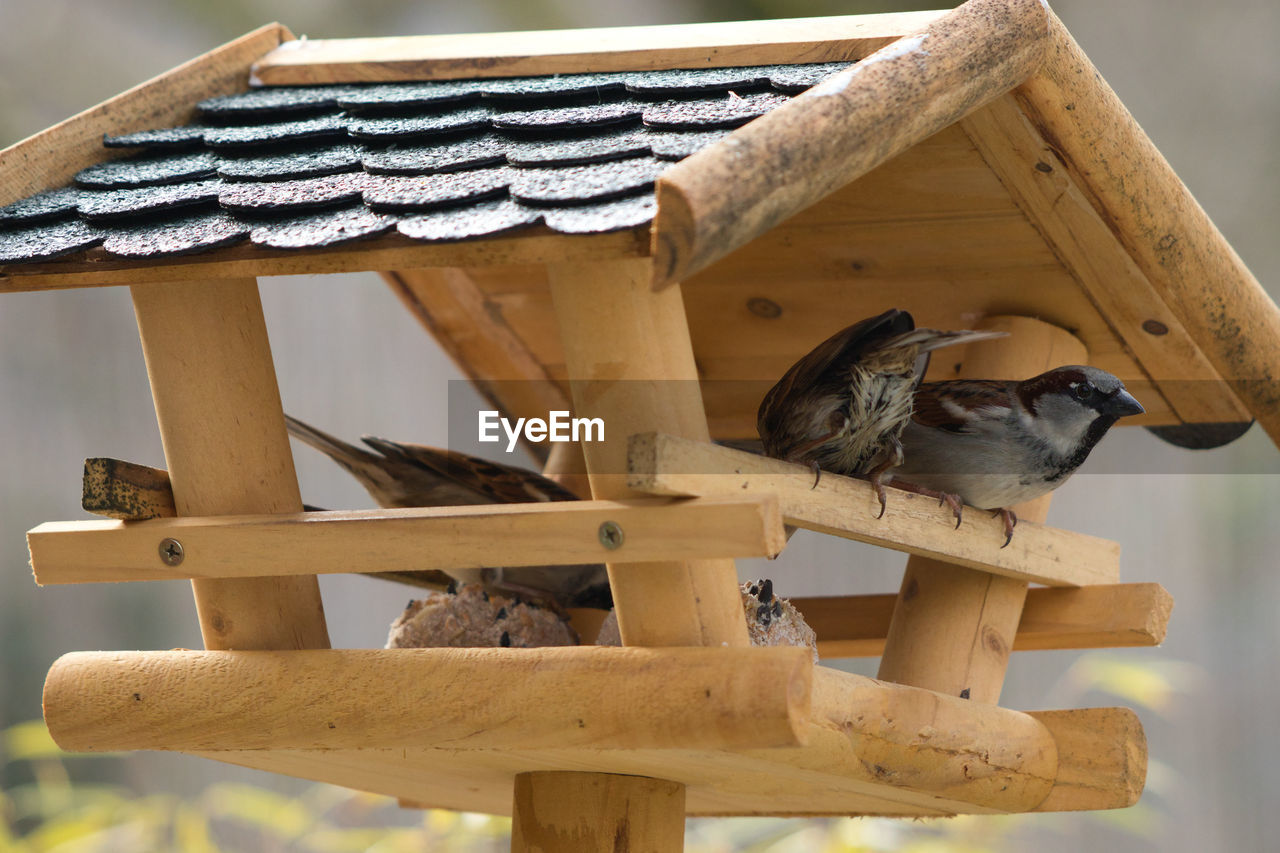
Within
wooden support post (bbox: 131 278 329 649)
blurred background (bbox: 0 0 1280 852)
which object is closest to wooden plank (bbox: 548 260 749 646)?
wooden support post (bbox: 131 278 329 649)

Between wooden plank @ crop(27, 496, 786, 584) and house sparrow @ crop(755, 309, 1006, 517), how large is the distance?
354 mm

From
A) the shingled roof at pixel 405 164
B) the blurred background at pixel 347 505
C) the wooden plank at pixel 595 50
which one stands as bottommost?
the blurred background at pixel 347 505

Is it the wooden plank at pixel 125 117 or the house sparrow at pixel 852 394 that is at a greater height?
the wooden plank at pixel 125 117

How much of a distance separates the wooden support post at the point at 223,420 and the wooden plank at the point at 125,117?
0.19m

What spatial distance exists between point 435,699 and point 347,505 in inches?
83.6

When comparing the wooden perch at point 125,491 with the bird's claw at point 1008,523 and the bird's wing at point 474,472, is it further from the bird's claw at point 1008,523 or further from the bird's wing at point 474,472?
the bird's claw at point 1008,523

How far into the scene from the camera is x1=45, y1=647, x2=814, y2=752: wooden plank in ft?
3.37

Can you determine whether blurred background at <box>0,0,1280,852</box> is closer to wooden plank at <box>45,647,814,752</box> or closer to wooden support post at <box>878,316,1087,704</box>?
wooden support post at <box>878,316,1087,704</box>

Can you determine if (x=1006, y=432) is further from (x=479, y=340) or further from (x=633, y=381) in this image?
(x=479, y=340)

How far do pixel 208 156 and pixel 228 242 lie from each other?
1.18 feet

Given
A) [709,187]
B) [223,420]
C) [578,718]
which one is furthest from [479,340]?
[709,187]

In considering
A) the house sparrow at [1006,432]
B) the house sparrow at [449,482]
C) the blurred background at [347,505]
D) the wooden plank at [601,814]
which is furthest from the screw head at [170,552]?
the blurred background at [347,505]

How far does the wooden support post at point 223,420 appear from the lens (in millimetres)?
1219

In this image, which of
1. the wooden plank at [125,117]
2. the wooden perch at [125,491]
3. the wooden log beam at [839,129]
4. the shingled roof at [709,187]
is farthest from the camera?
the wooden plank at [125,117]
